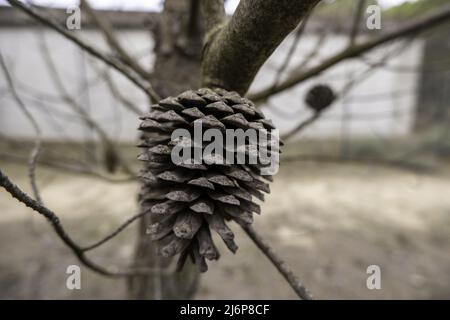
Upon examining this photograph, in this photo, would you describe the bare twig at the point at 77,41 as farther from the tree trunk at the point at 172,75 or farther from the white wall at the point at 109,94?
the white wall at the point at 109,94

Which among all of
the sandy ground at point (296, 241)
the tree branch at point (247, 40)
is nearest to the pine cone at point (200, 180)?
the tree branch at point (247, 40)

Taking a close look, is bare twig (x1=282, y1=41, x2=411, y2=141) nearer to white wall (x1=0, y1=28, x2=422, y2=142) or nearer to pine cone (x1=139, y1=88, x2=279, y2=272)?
pine cone (x1=139, y1=88, x2=279, y2=272)

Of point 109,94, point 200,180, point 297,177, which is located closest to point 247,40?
point 200,180

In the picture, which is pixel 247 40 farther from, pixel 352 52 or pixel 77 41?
pixel 352 52

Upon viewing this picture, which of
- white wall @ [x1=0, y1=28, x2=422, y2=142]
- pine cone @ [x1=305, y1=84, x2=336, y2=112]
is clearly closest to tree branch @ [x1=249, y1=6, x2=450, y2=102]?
pine cone @ [x1=305, y1=84, x2=336, y2=112]
